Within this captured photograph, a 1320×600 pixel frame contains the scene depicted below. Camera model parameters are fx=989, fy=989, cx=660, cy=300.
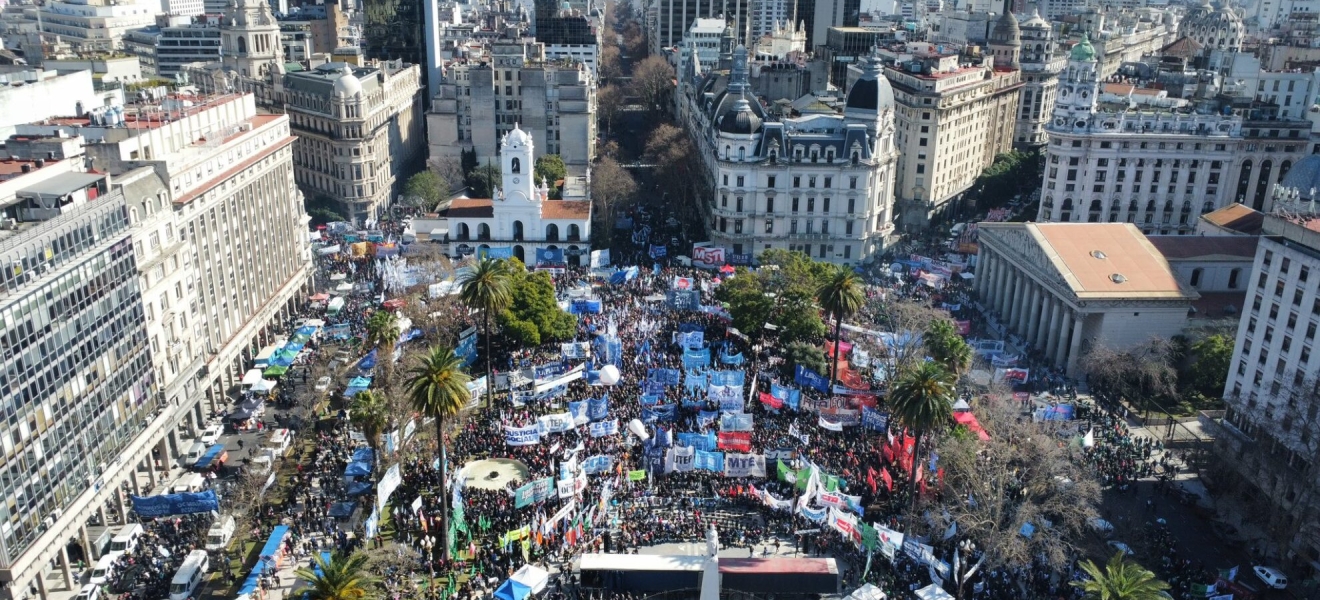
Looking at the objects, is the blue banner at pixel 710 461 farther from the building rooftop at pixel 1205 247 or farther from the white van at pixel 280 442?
the building rooftop at pixel 1205 247

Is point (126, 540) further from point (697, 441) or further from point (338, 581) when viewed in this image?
point (697, 441)

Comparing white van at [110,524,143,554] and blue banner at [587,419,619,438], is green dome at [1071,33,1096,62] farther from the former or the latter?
white van at [110,524,143,554]

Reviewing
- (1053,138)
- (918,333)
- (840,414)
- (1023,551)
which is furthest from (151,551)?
(1053,138)

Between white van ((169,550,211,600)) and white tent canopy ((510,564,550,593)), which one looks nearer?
white tent canopy ((510,564,550,593))

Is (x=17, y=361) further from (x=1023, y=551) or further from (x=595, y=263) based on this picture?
(x=595, y=263)

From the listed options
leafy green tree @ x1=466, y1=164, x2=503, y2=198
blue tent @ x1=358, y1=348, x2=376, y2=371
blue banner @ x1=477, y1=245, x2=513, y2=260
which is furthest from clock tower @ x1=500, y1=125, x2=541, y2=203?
blue tent @ x1=358, y1=348, x2=376, y2=371

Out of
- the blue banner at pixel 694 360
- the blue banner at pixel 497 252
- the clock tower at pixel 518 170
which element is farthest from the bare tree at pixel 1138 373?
the blue banner at pixel 497 252
